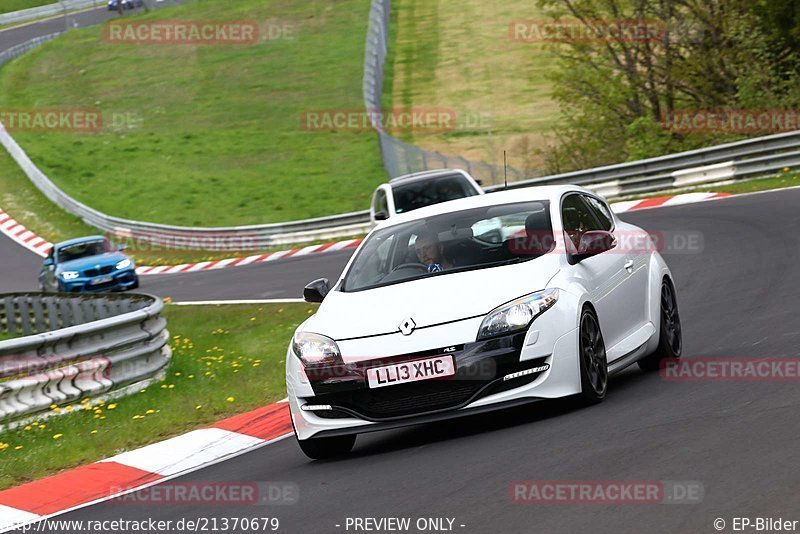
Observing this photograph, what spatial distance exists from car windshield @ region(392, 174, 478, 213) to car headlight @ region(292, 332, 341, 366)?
12761 mm

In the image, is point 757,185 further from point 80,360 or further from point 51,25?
point 51,25

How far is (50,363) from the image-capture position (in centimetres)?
1166

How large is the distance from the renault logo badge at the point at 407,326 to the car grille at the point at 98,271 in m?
20.6

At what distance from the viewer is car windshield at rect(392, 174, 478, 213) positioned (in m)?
21.4

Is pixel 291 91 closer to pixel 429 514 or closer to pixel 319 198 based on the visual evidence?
pixel 319 198

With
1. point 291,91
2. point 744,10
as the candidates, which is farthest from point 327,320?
point 291,91

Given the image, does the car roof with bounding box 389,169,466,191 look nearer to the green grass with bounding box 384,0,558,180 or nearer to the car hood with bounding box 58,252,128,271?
the car hood with bounding box 58,252,128,271

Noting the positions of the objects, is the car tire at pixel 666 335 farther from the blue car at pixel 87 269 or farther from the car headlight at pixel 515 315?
the blue car at pixel 87 269

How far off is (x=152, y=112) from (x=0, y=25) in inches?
1191

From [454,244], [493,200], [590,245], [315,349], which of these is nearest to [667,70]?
[493,200]

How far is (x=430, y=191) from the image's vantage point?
21906mm

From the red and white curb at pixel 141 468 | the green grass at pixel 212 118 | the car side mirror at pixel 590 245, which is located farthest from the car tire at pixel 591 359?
the green grass at pixel 212 118

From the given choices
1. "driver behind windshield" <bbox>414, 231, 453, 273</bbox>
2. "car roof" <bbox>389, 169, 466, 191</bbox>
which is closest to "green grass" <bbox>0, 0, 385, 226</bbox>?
"car roof" <bbox>389, 169, 466, 191</bbox>

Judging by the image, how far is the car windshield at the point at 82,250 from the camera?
28.8m
